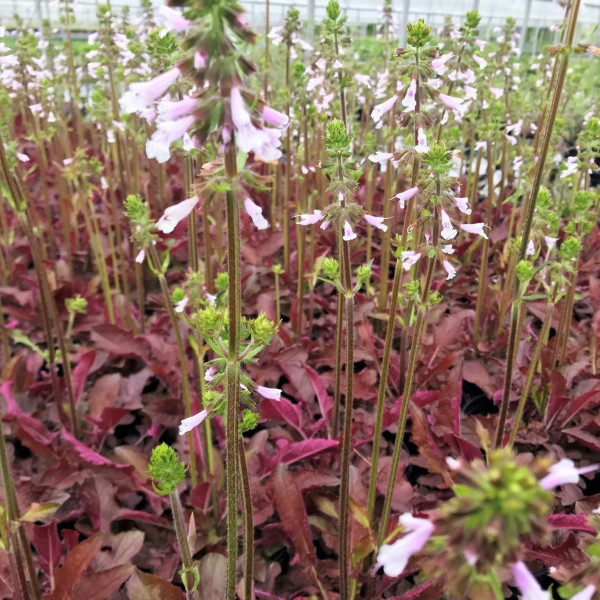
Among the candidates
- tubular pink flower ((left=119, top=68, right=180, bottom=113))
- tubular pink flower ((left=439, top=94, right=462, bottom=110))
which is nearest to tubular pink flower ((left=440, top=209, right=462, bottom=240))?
tubular pink flower ((left=439, top=94, right=462, bottom=110))

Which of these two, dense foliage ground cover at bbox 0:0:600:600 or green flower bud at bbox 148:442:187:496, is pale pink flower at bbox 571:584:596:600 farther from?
green flower bud at bbox 148:442:187:496

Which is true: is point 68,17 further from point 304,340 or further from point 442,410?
point 442,410

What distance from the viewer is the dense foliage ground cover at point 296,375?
1.11 metres

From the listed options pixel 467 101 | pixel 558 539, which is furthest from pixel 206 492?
pixel 467 101

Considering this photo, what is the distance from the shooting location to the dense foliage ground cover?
1111 millimetres

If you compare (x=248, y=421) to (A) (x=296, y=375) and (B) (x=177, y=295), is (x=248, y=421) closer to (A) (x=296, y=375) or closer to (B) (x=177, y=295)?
(B) (x=177, y=295)

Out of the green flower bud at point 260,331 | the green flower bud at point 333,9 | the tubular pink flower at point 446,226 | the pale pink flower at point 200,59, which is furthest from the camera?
the green flower bud at point 333,9

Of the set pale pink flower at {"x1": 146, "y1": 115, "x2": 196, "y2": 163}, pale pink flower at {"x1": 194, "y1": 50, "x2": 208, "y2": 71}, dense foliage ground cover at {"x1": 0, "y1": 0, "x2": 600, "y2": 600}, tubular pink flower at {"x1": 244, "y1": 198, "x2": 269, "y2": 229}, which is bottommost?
dense foliage ground cover at {"x1": 0, "y1": 0, "x2": 600, "y2": 600}

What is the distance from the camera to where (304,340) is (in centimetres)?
347

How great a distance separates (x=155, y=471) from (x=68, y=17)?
4.18 metres

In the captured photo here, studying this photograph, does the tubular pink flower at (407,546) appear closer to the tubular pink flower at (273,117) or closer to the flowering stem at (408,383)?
the tubular pink flower at (273,117)

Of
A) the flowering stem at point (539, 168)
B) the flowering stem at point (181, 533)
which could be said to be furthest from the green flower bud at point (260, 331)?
the flowering stem at point (539, 168)

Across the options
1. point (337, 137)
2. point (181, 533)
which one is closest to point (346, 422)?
point (181, 533)

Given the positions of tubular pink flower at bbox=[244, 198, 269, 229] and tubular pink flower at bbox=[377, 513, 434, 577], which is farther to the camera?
tubular pink flower at bbox=[244, 198, 269, 229]
